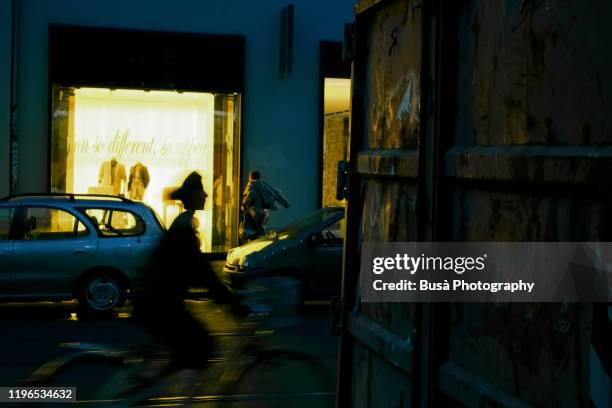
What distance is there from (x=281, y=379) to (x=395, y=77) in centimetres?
379

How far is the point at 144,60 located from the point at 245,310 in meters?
14.8

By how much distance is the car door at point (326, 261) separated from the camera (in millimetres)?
14375

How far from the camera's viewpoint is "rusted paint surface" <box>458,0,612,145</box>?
8.84ft

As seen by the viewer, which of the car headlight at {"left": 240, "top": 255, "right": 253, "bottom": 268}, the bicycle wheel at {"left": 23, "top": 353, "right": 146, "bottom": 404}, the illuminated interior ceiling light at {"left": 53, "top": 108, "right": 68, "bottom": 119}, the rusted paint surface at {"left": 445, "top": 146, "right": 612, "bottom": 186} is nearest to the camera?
the rusted paint surface at {"left": 445, "top": 146, "right": 612, "bottom": 186}

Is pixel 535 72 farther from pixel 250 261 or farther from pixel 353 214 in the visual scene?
pixel 250 261

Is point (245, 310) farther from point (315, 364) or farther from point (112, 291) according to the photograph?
point (112, 291)

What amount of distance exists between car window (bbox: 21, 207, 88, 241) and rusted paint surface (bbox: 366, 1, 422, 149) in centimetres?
1002

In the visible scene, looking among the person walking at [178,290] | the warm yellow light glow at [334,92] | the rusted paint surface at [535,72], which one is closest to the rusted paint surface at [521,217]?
the rusted paint surface at [535,72]

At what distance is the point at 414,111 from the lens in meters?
3.90

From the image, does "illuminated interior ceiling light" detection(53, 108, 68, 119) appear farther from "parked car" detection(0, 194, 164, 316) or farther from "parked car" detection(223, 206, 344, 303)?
"parked car" detection(223, 206, 344, 303)

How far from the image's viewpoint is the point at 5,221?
13898 millimetres

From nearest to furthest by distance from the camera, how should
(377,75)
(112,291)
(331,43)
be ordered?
1. (377,75)
2. (112,291)
3. (331,43)

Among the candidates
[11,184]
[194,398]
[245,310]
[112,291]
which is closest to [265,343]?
[245,310]

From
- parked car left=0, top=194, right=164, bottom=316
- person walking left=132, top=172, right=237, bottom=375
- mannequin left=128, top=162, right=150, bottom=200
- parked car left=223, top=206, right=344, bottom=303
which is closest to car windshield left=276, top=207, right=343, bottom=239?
parked car left=223, top=206, right=344, bottom=303
